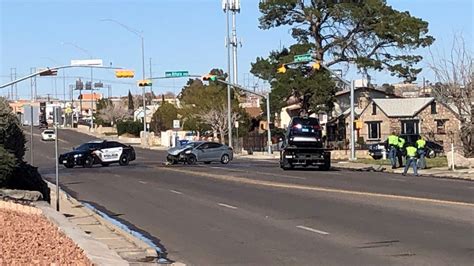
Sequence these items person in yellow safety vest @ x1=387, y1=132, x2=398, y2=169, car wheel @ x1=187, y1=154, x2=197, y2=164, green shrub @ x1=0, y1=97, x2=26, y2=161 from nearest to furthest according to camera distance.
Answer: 1. green shrub @ x1=0, y1=97, x2=26, y2=161
2. person in yellow safety vest @ x1=387, y1=132, x2=398, y2=169
3. car wheel @ x1=187, y1=154, x2=197, y2=164

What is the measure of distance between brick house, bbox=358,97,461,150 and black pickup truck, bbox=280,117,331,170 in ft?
136

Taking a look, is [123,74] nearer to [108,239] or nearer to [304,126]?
[304,126]

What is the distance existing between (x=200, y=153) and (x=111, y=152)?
5919 mm

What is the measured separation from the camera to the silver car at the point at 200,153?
5203 centimetres

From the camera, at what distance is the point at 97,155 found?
165 ft

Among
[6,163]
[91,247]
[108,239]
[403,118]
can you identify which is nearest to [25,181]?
[6,163]

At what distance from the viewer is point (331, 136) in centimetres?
8712

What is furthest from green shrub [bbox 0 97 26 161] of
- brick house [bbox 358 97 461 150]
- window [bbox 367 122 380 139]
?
window [bbox 367 122 380 139]

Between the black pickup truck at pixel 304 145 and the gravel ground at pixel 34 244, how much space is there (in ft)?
86.6

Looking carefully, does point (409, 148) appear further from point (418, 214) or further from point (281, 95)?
point (281, 95)

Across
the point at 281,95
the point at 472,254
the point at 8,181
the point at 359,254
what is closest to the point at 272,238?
the point at 359,254

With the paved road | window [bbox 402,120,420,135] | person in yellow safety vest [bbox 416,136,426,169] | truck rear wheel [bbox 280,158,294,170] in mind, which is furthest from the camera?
window [bbox 402,120,420,135]

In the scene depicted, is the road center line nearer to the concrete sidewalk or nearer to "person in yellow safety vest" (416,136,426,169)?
the concrete sidewalk

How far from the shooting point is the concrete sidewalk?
1198 centimetres
